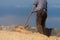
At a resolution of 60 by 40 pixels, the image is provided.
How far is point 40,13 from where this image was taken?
8.95m

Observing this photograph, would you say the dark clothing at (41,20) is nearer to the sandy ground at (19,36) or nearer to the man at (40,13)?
the man at (40,13)

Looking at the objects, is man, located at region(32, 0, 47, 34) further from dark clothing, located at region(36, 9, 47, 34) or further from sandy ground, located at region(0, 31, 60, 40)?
sandy ground, located at region(0, 31, 60, 40)

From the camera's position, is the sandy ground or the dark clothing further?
the dark clothing

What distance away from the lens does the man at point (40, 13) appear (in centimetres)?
867

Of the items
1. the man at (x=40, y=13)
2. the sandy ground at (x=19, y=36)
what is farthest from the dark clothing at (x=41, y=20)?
the sandy ground at (x=19, y=36)

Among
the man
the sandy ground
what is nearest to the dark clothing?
the man

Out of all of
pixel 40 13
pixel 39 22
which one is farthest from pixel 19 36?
pixel 39 22

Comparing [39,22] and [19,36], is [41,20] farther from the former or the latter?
[19,36]

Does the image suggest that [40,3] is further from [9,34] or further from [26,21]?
[9,34]

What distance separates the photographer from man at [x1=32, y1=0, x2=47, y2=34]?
8672 mm

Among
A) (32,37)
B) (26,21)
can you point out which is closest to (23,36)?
(32,37)

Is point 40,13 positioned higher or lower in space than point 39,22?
higher

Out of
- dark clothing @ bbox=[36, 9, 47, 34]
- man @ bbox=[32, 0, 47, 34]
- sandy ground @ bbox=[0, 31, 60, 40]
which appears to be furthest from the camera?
dark clothing @ bbox=[36, 9, 47, 34]

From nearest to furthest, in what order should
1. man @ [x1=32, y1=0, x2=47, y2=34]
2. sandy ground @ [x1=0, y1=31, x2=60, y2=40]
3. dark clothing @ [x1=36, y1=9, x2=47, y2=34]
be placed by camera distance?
sandy ground @ [x1=0, y1=31, x2=60, y2=40] → man @ [x1=32, y1=0, x2=47, y2=34] → dark clothing @ [x1=36, y1=9, x2=47, y2=34]
